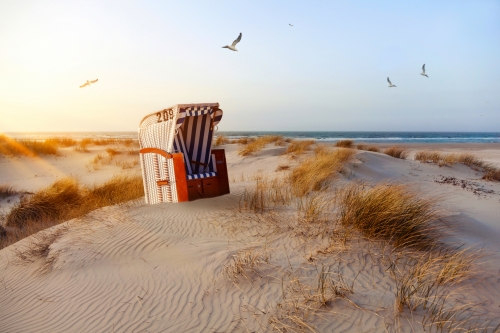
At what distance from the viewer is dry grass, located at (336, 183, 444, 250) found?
4.48m

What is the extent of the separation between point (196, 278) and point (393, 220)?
277cm

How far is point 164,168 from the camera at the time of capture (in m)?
6.96

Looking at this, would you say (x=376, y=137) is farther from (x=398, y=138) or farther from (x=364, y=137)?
(x=398, y=138)

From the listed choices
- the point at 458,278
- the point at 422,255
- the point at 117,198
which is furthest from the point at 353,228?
the point at 117,198

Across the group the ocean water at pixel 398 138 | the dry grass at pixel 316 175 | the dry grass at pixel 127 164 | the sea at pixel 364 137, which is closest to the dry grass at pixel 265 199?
the dry grass at pixel 316 175

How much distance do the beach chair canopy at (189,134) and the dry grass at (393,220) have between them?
11.2 feet

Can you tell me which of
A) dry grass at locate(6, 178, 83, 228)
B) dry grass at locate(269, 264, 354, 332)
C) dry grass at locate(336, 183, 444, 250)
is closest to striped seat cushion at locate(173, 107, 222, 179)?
dry grass at locate(6, 178, 83, 228)

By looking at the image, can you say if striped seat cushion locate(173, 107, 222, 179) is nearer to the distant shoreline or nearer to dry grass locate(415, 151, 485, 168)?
dry grass locate(415, 151, 485, 168)

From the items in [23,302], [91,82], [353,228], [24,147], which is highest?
[91,82]

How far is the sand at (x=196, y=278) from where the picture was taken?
310cm

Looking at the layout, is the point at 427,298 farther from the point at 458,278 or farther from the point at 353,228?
the point at 353,228

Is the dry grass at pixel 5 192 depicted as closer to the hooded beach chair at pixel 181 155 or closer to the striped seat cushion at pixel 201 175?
the hooded beach chair at pixel 181 155

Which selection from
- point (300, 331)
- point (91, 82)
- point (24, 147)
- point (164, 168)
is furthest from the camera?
point (24, 147)

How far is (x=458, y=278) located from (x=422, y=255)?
47 cm
